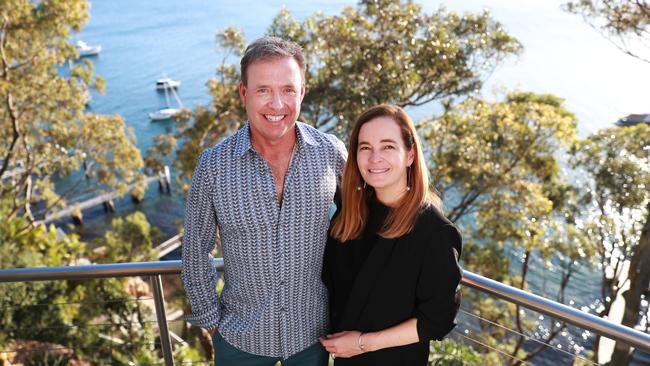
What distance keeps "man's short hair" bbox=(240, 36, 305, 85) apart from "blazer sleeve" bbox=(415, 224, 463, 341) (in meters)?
0.68

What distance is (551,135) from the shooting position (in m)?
9.90

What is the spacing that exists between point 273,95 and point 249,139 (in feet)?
0.58

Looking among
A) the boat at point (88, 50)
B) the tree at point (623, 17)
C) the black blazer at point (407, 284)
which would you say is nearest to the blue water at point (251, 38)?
the boat at point (88, 50)

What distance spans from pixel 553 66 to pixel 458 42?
1883cm

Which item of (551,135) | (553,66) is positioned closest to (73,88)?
(551,135)

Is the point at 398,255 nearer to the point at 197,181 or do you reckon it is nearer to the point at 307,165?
the point at 307,165

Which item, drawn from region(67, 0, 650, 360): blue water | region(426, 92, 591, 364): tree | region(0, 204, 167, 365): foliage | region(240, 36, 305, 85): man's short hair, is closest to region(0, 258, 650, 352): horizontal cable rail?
region(240, 36, 305, 85): man's short hair

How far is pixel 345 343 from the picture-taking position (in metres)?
1.81

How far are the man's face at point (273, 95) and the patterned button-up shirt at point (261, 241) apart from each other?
10 centimetres

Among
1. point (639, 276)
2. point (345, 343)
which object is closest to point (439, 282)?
point (345, 343)

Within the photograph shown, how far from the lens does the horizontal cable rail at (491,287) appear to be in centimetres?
172

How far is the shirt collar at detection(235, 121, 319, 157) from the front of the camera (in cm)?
179

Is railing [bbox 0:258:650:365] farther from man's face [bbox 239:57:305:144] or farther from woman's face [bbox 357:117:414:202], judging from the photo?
man's face [bbox 239:57:305:144]

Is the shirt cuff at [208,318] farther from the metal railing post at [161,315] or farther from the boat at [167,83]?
the boat at [167,83]
